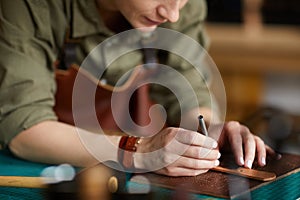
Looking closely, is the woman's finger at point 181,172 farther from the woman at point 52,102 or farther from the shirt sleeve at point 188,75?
the shirt sleeve at point 188,75

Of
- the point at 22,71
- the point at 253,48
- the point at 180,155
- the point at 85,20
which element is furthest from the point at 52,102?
the point at 253,48

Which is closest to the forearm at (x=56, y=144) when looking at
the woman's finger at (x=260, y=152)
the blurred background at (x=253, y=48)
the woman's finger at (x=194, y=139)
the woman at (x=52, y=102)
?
the woman at (x=52, y=102)

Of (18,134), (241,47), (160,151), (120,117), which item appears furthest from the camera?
(241,47)

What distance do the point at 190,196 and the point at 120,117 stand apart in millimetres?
403

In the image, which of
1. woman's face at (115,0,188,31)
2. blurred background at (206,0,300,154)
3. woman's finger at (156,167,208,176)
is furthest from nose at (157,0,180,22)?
blurred background at (206,0,300,154)

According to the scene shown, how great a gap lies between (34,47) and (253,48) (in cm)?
163

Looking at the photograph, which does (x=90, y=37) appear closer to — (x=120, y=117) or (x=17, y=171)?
(x=120, y=117)

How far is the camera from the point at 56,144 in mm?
1165

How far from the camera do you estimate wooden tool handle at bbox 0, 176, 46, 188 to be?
1.04 metres

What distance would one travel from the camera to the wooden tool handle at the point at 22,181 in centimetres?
104

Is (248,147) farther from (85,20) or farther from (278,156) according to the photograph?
(85,20)

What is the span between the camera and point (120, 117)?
1.33 m

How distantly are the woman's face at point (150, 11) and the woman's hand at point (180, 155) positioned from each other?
23 centimetres

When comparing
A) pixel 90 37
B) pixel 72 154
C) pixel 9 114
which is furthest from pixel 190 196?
pixel 90 37
